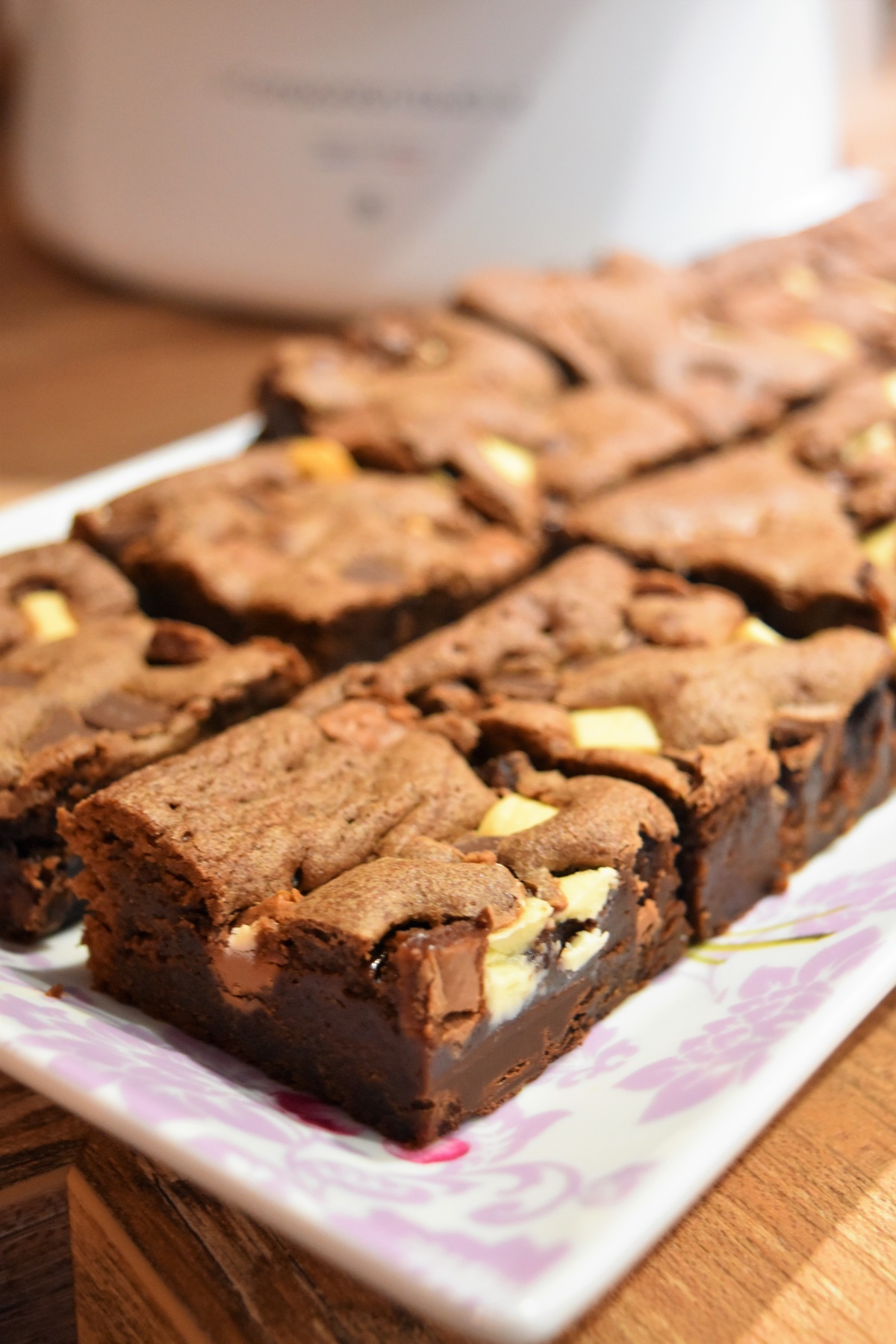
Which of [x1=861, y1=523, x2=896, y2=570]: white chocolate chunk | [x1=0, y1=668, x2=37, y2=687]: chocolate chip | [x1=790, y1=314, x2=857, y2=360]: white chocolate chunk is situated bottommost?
[x1=0, y1=668, x2=37, y2=687]: chocolate chip

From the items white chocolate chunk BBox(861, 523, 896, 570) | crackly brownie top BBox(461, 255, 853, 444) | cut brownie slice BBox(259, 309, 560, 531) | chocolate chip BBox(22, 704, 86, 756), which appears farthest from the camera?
crackly brownie top BBox(461, 255, 853, 444)

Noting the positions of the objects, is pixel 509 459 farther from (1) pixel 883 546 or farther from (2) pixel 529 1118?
(2) pixel 529 1118

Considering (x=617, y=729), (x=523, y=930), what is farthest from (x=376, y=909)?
(x=617, y=729)

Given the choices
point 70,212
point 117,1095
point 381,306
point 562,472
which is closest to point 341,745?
point 117,1095

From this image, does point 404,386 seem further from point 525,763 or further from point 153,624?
point 525,763

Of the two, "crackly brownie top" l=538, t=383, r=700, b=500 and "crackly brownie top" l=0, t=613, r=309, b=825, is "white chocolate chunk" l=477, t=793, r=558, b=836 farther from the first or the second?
"crackly brownie top" l=538, t=383, r=700, b=500

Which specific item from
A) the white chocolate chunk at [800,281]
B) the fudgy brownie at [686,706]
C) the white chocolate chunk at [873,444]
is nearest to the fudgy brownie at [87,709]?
the fudgy brownie at [686,706]

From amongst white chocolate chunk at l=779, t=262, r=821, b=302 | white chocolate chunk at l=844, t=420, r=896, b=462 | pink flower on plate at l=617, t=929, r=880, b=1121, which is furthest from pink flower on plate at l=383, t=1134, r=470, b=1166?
white chocolate chunk at l=779, t=262, r=821, b=302

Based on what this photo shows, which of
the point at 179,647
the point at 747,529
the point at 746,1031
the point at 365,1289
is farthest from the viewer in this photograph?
the point at 747,529
